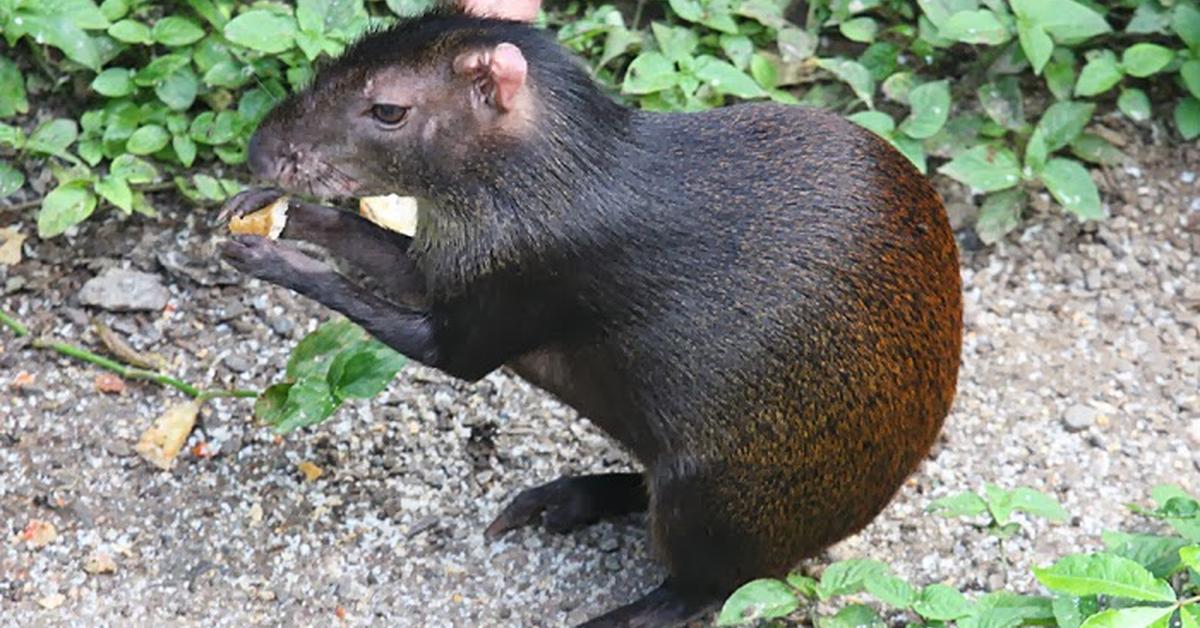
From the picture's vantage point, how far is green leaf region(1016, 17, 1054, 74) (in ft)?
19.0

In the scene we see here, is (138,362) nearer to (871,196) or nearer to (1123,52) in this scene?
(871,196)

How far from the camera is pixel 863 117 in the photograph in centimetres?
589

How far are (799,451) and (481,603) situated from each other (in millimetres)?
1011

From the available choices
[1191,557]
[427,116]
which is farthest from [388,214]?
[1191,557]

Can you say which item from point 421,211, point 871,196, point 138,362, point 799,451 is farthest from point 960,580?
point 138,362

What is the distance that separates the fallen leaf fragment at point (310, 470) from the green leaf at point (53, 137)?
1.19 m

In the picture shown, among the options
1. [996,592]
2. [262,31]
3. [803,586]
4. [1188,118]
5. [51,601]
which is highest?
[262,31]

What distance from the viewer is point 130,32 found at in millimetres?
5773

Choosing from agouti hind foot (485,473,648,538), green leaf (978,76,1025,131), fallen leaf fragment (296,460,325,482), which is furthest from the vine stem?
green leaf (978,76,1025,131)

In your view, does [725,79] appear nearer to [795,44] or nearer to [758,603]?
[795,44]

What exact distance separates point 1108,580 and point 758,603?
862mm

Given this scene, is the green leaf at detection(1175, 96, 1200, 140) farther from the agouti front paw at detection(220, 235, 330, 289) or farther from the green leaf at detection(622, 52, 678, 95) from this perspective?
the agouti front paw at detection(220, 235, 330, 289)

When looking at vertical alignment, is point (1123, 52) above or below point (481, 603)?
above

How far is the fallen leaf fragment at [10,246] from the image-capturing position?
5.79m
